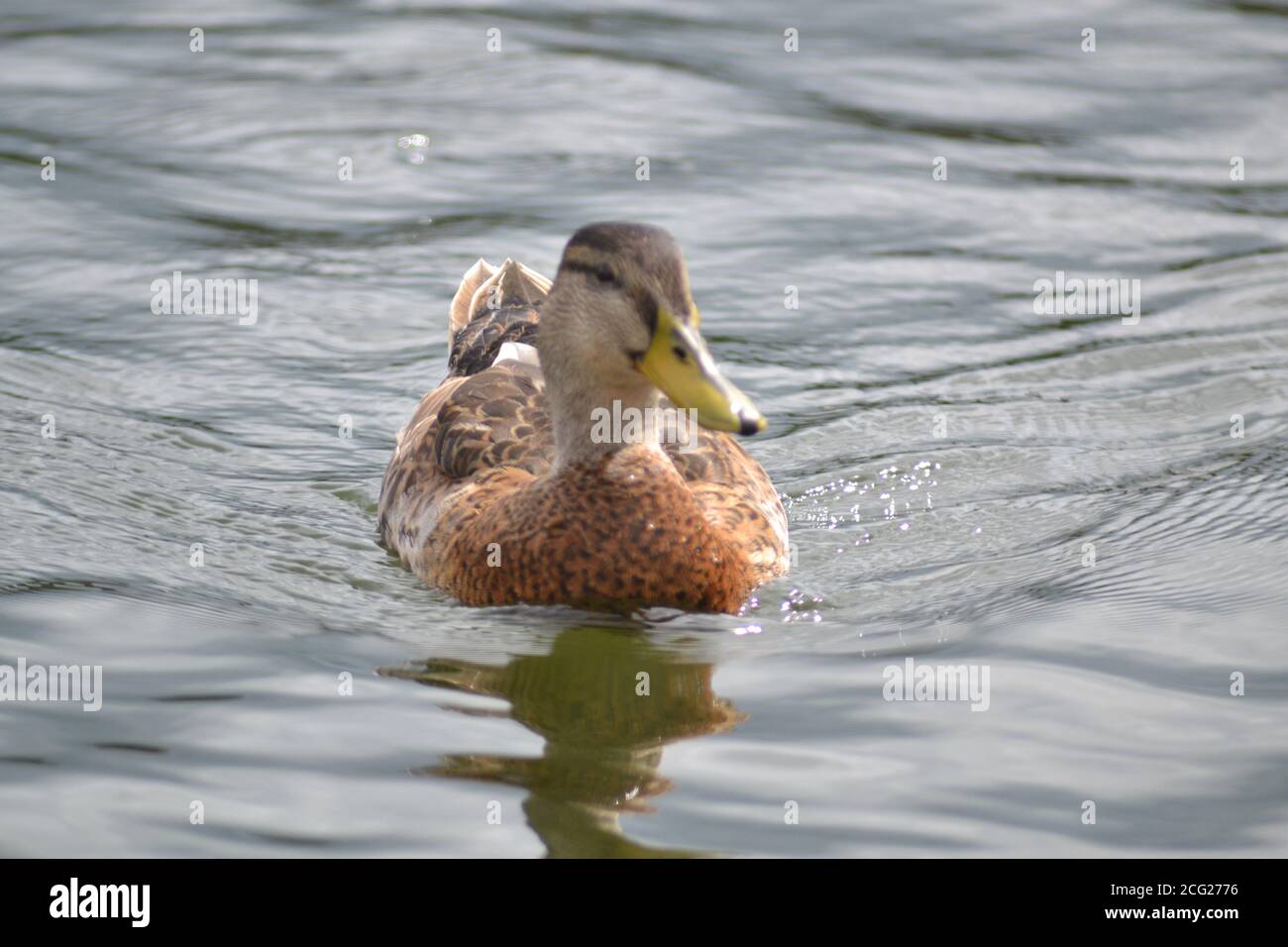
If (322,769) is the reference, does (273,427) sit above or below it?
above

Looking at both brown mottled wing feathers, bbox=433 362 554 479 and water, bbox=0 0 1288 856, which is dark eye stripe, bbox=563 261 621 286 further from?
water, bbox=0 0 1288 856

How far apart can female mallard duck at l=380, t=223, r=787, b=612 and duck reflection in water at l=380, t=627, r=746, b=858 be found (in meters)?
0.33

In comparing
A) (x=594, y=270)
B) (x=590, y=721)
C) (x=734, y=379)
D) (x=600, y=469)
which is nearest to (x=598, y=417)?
(x=600, y=469)

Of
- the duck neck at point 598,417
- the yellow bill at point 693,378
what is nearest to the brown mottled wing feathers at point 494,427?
the duck neck at point 598,417

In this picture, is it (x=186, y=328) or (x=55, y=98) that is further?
(x=55, y=98)

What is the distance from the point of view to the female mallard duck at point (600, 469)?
21.0 ft

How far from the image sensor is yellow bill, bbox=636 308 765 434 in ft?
20.0

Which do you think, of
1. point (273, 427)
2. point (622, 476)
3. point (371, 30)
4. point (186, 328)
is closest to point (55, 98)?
point (371, 30)

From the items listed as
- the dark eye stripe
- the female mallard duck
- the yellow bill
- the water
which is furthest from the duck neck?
the water

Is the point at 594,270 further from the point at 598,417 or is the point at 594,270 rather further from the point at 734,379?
the point at 734,379

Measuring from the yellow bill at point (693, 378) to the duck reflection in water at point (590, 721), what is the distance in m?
0.91

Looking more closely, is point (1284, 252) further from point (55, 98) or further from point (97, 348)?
point (55, 98)

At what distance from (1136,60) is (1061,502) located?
701 cm

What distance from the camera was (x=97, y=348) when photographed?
9.87 m
